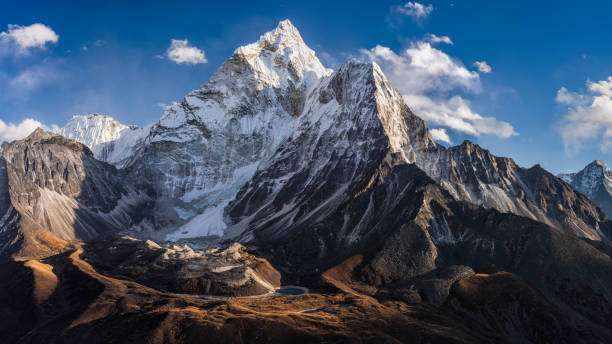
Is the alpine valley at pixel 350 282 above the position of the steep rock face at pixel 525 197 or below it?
below

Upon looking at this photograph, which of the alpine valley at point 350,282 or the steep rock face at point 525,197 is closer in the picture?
the alpine valley at point 350,282

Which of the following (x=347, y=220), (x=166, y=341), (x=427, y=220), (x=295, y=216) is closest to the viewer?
(x=166, y=341)

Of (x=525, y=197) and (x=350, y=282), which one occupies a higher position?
(x=525, y=197)

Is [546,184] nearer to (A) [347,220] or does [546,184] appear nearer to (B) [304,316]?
(A) [347,220]

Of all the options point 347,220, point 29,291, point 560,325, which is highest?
point 347,220

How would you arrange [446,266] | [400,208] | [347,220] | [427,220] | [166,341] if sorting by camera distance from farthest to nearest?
[347,220], [400,208], [427,220], [446,266], [166,341]

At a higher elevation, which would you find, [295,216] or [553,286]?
[295,216]

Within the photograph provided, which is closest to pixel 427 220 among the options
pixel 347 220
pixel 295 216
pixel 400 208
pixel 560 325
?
pixel 400 208

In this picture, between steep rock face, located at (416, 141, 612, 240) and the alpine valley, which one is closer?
the alpine valley

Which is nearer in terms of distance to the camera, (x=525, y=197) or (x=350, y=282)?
(x=350, y=282)

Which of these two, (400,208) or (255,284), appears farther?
(400,208)

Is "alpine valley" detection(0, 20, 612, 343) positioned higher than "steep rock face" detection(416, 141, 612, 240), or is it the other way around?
"steep rock face" detection(416, 141, 612, 240)
